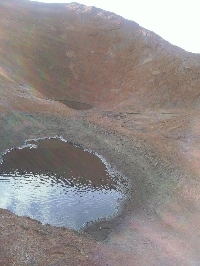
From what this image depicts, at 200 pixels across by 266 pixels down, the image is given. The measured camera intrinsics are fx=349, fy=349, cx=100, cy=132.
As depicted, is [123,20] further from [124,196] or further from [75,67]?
[124,196]

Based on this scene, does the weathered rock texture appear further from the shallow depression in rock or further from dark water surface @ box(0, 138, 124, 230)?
dark water surface @ box(0, 138, 124, 230)

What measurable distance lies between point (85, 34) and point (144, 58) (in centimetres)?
1041

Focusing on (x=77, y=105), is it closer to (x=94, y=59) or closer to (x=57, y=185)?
(x=94, y=59)

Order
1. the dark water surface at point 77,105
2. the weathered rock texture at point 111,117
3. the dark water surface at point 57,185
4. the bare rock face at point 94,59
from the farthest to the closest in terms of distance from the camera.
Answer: the dark water surface at point 77,105, the bare rock face at point 94,59, the dark water surface at point 57,185, the weathered rock texture at point 111,117

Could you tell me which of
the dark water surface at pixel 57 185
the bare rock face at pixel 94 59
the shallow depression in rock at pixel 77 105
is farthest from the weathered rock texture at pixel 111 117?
the dark water surface at pixel 57 185

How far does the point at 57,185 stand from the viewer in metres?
22.7

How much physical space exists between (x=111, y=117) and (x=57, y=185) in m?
13.1

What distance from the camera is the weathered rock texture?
1683 cm

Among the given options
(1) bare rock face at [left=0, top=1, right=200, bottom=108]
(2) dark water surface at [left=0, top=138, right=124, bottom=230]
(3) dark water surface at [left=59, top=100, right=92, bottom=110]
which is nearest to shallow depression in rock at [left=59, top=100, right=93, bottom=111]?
(3) dark water surface at [left=59, top=100, right=92, bottom=110]

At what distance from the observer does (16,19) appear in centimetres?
4597

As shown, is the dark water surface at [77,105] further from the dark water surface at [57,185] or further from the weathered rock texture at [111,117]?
the dark water surface at [57,185]

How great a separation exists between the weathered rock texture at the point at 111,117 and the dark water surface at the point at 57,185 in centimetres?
121

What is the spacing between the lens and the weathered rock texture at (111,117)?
16828 mm

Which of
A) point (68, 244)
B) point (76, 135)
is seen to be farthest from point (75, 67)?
point (68, 244)
